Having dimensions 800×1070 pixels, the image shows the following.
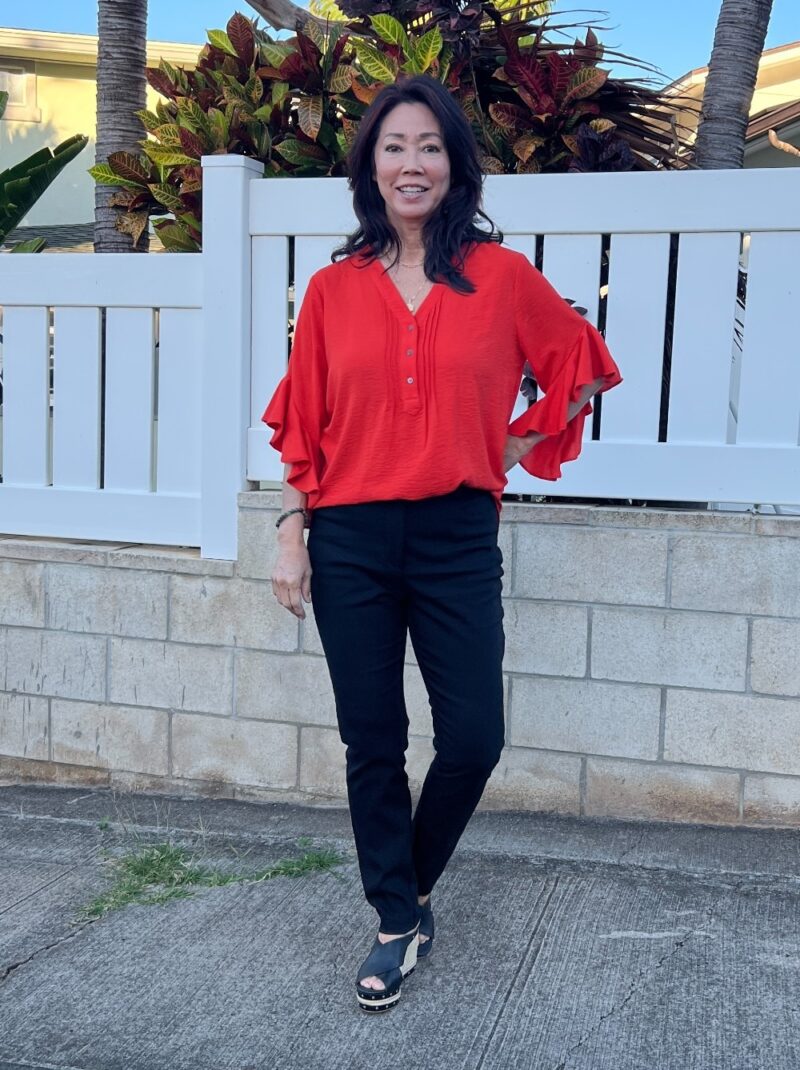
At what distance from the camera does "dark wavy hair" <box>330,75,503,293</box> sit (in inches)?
108

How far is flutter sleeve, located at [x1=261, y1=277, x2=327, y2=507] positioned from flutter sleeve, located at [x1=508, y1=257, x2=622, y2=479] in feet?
1.52

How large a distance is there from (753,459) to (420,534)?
1480 millimetres

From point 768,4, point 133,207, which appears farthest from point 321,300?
point 768,4

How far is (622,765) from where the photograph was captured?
3.83 meters

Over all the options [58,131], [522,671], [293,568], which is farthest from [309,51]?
[58,131]

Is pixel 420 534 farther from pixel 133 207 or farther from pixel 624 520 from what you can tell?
pixel 133 207

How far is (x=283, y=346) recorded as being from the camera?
411 centimetres

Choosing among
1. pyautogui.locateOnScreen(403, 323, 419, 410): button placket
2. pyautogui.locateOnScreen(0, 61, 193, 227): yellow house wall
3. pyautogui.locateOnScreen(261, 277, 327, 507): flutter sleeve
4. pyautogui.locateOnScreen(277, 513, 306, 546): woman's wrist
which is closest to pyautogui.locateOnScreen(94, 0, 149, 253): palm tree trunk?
pyautogui.locateOnScreen(261, 277, 327, 507): flutter sleeve

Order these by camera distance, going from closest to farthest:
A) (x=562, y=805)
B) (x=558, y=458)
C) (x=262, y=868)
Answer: (x=558, y=458)
(x=262, y=868)
(x=562, y=805)

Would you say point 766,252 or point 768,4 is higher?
point 768,4

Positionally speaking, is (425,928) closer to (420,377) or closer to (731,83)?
(420,377)

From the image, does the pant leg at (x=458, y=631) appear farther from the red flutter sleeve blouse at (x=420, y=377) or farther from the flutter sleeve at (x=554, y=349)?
the flutter sleeve at (x=554, y=349)

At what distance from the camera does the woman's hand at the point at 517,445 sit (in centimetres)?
291

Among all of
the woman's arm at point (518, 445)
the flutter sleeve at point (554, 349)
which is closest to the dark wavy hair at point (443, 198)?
the flutter sleeve at point (554, 349)
